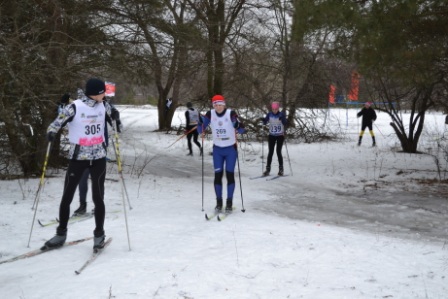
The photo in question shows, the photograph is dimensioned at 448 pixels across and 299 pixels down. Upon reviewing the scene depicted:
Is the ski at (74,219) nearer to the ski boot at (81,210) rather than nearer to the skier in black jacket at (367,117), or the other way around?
the ski boot at (81,210)

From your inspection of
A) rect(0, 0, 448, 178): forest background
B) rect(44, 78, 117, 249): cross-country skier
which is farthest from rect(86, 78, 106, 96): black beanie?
rect(0, 0, 448, 178): forest background

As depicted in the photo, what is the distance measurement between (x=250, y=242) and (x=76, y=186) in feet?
7.69

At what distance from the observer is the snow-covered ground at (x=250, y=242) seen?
4355mm

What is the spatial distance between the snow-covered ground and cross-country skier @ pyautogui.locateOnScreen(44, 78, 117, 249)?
309mm

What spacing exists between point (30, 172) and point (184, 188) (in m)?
3.50

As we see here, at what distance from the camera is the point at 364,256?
5.30 metres

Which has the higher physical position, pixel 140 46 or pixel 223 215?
pixel 140 46

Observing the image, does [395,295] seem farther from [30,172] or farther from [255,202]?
[30,172]

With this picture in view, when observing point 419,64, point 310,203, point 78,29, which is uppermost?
point 78,29

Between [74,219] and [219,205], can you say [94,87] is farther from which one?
[219,205]

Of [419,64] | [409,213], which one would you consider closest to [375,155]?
[419,64]

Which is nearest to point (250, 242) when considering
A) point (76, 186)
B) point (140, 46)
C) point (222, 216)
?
point (222, 216)

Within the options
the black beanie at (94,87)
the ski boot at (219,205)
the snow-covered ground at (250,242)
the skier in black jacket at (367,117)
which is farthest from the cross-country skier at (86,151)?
the skier in black jacket at (367,117)

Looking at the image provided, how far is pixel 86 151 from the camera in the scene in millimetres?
5328
